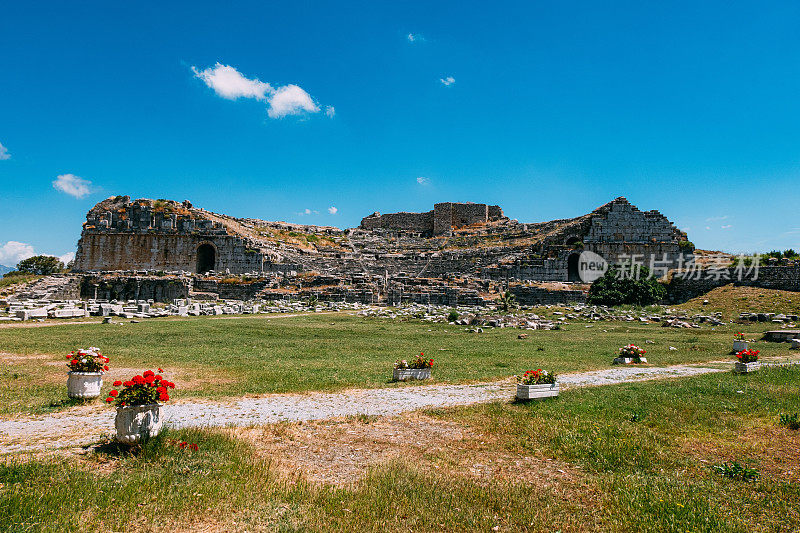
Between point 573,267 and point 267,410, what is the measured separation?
123ft

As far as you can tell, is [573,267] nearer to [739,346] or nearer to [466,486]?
[739,346]

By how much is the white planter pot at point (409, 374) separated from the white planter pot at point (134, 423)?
5.49 metres

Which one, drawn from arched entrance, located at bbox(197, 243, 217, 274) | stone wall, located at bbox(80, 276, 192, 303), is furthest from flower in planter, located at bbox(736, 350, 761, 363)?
arched entrance, located at bbox(197, 243, 217, 274)

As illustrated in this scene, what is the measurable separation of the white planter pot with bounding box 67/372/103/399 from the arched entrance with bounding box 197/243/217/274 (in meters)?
36.3

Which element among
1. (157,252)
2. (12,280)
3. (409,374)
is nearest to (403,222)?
(157,252)

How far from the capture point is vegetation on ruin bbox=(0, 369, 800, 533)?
4.08 metres

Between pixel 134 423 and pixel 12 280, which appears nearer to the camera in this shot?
pixel 134 423

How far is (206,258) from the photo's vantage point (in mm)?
43438

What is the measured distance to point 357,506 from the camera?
14.3ft

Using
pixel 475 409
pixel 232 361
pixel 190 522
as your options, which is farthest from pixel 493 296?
pixel 190 522

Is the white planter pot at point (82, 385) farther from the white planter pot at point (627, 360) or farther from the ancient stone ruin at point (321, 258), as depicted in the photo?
the ancient stone ruin at point (321, 258)

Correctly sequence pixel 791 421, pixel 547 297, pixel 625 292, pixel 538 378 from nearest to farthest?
pixel 791 421
pixel 538 378
pixel 625 292
pixel 547 297

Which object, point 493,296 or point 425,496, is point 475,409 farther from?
point 493,296

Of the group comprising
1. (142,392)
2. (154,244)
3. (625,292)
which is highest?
(154,244)
